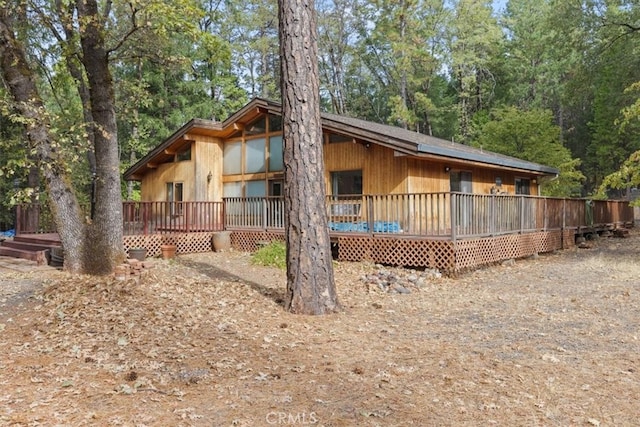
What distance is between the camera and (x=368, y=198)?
38.5 ft

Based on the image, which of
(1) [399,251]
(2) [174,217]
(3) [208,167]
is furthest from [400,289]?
(3) [208,167]

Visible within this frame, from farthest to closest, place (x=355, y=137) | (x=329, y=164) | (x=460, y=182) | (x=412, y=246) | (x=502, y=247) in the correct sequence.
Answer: (x=460, y=182)
(x=329, y=164)
(x=355, y=137)
(x=502, y=247)
(x=412, y=246)

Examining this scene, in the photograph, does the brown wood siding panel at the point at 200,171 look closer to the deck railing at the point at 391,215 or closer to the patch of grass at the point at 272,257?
the deck railing at the point at 391,215

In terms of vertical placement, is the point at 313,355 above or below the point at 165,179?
below

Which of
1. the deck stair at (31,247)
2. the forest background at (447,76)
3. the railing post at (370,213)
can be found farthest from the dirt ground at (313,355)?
the forest background at (447,76)

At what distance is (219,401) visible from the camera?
3.62 meters

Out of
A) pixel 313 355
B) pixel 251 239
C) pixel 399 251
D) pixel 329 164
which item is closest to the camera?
pixel 313 355

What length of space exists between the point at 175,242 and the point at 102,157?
4.98 meters

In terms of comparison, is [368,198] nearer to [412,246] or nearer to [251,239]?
[412,246]

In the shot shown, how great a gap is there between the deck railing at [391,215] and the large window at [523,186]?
2.34 metres

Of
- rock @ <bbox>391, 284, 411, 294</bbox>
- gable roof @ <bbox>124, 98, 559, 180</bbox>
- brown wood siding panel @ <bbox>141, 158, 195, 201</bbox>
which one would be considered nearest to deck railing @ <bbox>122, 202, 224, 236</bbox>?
brown wood siding panel @ <bbox>141, 158, 195, 201</bbox>

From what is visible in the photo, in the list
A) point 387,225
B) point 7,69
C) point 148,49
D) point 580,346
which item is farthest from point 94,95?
point 580,346

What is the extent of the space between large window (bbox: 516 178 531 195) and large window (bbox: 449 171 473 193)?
4.18 meters

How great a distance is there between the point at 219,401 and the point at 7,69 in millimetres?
8826
